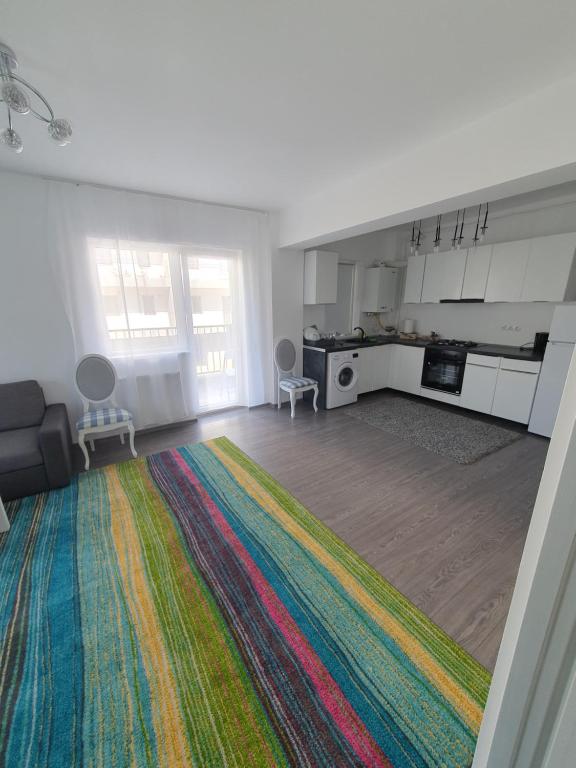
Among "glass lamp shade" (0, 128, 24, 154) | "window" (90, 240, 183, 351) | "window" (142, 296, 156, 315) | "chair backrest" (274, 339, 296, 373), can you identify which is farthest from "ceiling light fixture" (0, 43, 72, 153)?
"chair backrest" (274, 339, 296, 373)

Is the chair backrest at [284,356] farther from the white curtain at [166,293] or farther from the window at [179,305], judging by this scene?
the window at [179,305]

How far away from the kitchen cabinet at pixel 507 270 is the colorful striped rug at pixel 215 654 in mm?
3585

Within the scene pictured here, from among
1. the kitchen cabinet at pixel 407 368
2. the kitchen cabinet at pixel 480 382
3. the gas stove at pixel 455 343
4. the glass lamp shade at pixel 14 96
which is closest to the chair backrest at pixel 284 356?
the kitchen cabinet at pixel 407 368

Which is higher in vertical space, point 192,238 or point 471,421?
point 192,238

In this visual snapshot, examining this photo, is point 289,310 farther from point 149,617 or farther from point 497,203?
point 149,617

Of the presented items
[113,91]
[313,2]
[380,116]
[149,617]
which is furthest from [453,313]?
[149,617]

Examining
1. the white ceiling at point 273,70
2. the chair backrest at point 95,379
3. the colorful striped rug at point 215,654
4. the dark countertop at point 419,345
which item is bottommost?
the colorful striped rug at point 215,654

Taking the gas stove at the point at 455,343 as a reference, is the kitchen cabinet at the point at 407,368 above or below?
below

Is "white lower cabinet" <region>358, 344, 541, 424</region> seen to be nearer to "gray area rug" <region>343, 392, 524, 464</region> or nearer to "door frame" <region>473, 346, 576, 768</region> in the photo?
"gray area rug" <region>343, 392, 524, 464</region>

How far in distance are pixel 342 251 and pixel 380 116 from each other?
2718mm

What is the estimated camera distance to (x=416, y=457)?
2.93 metres

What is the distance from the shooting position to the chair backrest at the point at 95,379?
9.62 ft

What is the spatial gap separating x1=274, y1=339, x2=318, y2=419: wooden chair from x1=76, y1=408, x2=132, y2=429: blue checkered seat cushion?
1925 millimetres

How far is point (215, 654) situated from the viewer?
132 cm
